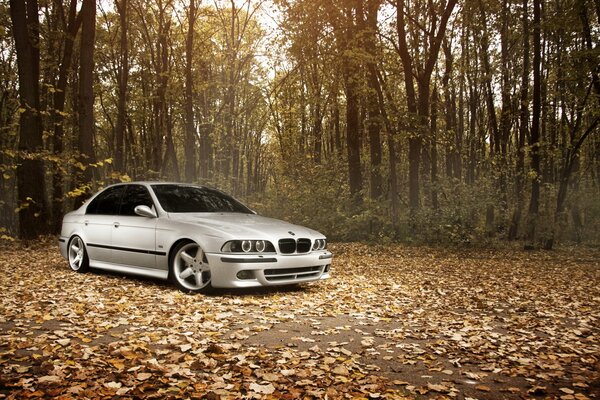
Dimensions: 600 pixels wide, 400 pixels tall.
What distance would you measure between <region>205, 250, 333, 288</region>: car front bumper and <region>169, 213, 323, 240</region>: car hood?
11.9 inches

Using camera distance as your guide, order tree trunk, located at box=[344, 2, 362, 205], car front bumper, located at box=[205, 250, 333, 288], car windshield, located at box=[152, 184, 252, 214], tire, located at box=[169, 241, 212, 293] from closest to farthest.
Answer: car front bumper, located at box=[205, 250, 333, 288]
tire, located at box=[169, 241, 212, 293]
car windshield, located at box=[152, 184, 252, 214]
tree trunk, located at box=[344, 2, 362, 205]

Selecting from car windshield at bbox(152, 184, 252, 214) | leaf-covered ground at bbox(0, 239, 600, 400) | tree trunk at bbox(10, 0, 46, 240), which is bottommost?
leaf-covered ground at bbox(0, 239, 600, 400)

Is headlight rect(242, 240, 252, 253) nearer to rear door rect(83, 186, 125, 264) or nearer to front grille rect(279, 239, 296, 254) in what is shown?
front grille rect(279, 239, 296, 254)

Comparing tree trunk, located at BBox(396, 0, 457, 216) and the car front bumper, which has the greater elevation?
tree trunk, located at BBox(396, 0, 457, 216)

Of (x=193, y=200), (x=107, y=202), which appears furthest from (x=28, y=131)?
(x=193, y=200)

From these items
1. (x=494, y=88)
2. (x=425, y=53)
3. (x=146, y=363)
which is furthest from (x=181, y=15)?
(x=146, y=363)

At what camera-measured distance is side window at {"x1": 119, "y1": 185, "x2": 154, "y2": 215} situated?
8336mm

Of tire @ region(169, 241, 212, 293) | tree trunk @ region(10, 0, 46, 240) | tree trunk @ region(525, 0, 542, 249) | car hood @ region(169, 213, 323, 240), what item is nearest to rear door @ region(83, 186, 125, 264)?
car hood @ region(169, 213, 323, 240)

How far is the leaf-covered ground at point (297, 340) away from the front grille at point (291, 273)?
305 millimetres

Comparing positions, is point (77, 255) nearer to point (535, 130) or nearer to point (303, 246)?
point (303, 246)

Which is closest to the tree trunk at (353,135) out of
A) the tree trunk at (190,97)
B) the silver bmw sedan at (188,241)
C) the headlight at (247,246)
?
the tree trunk at (190,97)

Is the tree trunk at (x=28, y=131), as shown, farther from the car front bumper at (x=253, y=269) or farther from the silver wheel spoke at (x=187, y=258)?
the car front bumper at (x=253, y=269)

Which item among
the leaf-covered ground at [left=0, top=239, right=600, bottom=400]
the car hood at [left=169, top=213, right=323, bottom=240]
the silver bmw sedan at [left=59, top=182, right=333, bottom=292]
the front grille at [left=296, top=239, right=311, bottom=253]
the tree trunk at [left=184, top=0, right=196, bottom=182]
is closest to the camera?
the leaf-covered ground at [left=0, top=239, right=600, bottom=400]

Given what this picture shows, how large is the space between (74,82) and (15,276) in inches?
813
